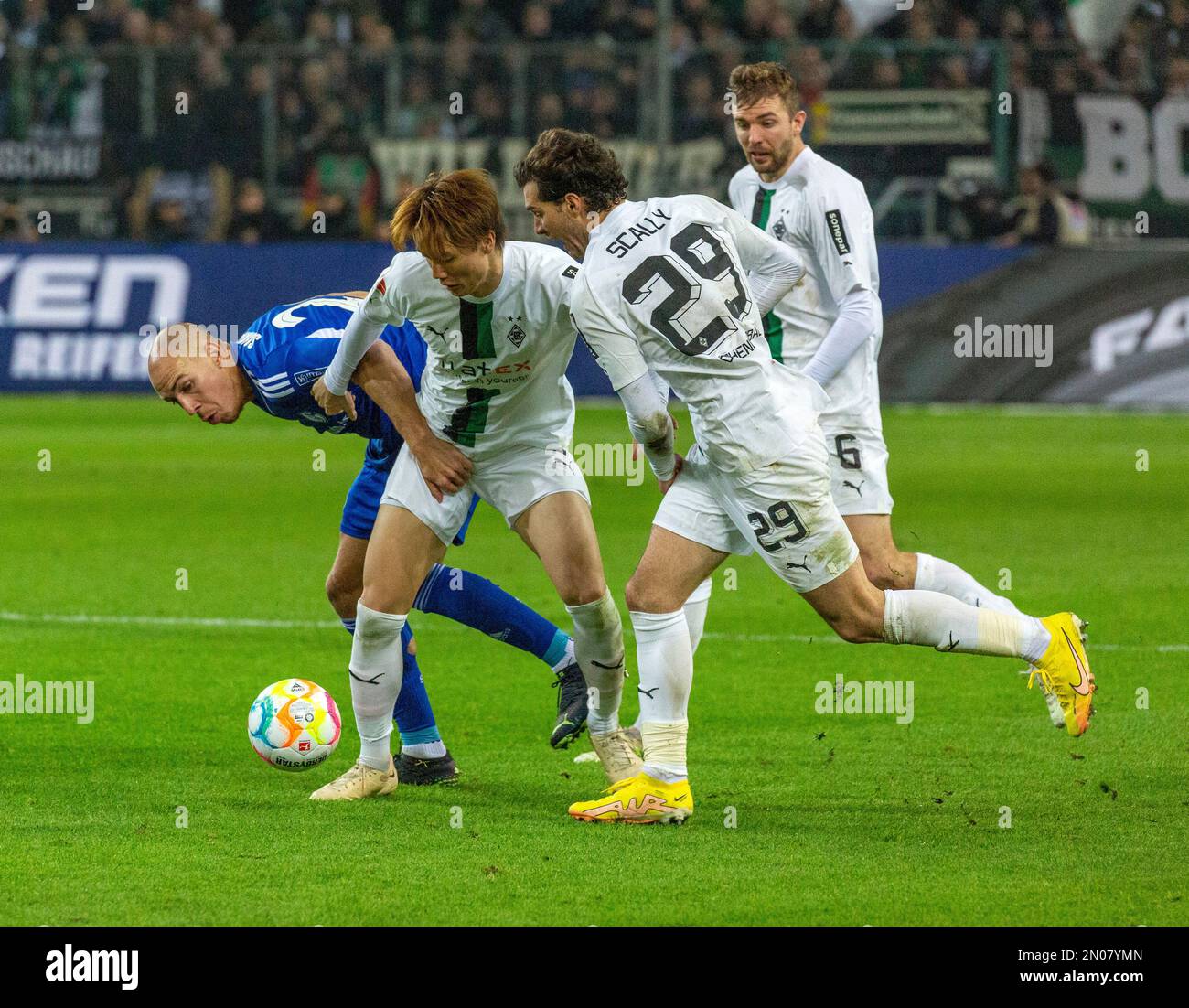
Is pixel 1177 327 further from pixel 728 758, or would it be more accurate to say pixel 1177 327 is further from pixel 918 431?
pixel 728 758

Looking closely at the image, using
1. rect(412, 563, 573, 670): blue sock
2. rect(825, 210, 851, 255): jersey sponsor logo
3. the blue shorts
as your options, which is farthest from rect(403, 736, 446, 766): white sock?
rect(825, 210, 851, 255): jersey sponsor logo

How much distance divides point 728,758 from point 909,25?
17.8 meters

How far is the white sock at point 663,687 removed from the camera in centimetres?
567

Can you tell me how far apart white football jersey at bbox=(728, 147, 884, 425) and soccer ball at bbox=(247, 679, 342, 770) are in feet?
6.96

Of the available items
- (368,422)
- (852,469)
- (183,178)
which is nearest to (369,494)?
(368,422)

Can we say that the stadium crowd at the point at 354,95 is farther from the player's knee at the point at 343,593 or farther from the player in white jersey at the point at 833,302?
the player's knee at the point at 343,593

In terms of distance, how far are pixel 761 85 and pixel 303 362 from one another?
1.97 m

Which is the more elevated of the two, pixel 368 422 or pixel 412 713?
pixel 368 422

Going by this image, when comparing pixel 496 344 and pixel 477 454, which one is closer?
pixel 496 344

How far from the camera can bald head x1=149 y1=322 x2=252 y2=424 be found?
5.97 m

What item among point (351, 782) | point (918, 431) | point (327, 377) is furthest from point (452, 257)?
point (918, 431)

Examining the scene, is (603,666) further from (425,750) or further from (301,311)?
(301,311)

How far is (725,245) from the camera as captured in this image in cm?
552

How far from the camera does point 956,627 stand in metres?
5.67
